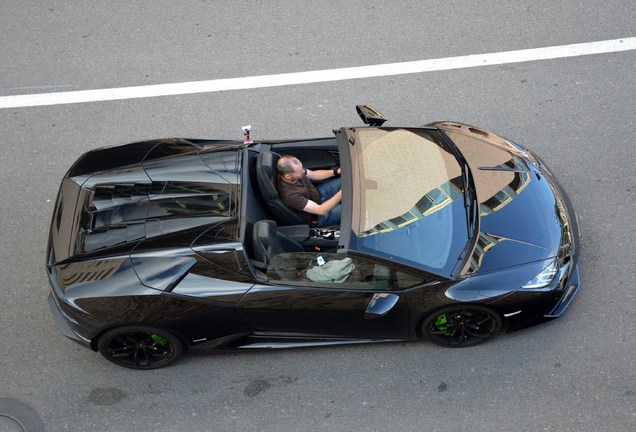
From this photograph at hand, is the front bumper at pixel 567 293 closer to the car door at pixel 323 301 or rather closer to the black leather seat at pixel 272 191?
the car door at pixel 323 301

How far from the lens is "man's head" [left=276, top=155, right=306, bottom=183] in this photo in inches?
230

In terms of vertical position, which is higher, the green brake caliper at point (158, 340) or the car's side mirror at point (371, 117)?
the car's side mirror at point (371, 117)

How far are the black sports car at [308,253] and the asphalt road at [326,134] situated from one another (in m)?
0.31

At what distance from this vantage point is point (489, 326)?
5527 mm

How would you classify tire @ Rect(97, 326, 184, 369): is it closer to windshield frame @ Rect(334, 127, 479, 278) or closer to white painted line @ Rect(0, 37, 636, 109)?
windshield frame @ Rect(334, 127, 479, 278)

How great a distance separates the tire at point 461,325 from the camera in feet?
17.6

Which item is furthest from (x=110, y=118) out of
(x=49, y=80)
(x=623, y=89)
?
(x=623, y=89)

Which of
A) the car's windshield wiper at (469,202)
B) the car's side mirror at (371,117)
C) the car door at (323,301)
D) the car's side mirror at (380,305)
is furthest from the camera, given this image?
the car's side mirror at (371,117)

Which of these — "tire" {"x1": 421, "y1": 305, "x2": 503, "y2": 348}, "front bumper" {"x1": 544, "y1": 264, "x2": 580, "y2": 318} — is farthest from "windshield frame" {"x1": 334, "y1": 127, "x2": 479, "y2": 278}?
"front bumper" {"x1": 544, "y1": 264, "x2": 580, "y2": 318}

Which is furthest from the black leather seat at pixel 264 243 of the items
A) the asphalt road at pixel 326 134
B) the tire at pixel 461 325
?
the tire at pixel 461 325

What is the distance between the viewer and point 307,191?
238 inches

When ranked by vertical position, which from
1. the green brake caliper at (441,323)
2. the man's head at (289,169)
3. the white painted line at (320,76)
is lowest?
the green brake caliper at (441,323)

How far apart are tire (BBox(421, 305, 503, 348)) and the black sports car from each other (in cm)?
1

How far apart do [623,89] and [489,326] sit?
3556mm
